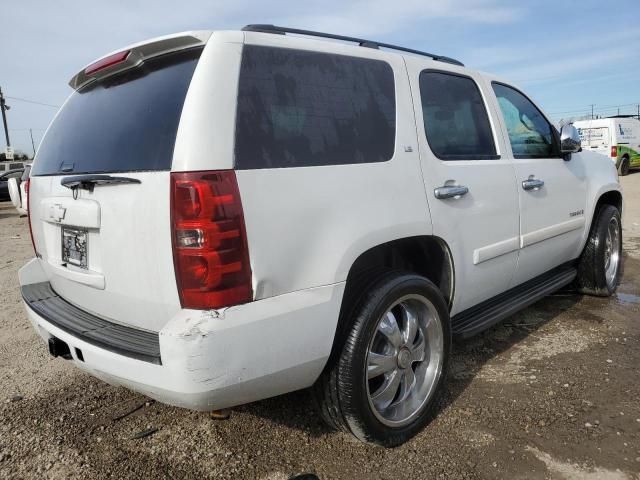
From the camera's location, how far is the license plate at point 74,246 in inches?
88.1

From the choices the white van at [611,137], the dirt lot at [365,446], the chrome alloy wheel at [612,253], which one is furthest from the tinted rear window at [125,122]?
the white van at [611,137]

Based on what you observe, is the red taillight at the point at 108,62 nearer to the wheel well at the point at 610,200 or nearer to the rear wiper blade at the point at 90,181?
the rear wiper blade at the point at 90,181

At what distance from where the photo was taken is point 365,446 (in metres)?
2.49

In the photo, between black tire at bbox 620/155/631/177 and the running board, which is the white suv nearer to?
the running board

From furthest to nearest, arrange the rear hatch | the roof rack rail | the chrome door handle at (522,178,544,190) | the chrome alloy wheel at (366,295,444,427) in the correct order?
the chrome door handle at (522,178,544,190) → the chrome alloy wheel at (366,295,444,427) → the roof rack rail → the rear hatch

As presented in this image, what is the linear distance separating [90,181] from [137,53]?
611 mm

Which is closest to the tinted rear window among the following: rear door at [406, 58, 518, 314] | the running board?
rear door at [406, 58, 518, 314]

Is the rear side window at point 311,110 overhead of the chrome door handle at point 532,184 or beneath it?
overhead

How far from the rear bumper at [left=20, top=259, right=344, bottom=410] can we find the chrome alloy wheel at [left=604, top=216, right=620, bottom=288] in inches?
146

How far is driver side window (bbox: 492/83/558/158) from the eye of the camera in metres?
3.47

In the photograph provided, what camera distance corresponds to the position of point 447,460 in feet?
7.72

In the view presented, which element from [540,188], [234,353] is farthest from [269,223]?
[540,188]

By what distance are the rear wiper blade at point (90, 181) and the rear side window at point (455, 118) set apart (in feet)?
5.06

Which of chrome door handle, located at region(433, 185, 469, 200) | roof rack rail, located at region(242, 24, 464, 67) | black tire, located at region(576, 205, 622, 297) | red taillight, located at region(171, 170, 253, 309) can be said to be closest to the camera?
red taillight, located at region(171, 170, 253, 309)
